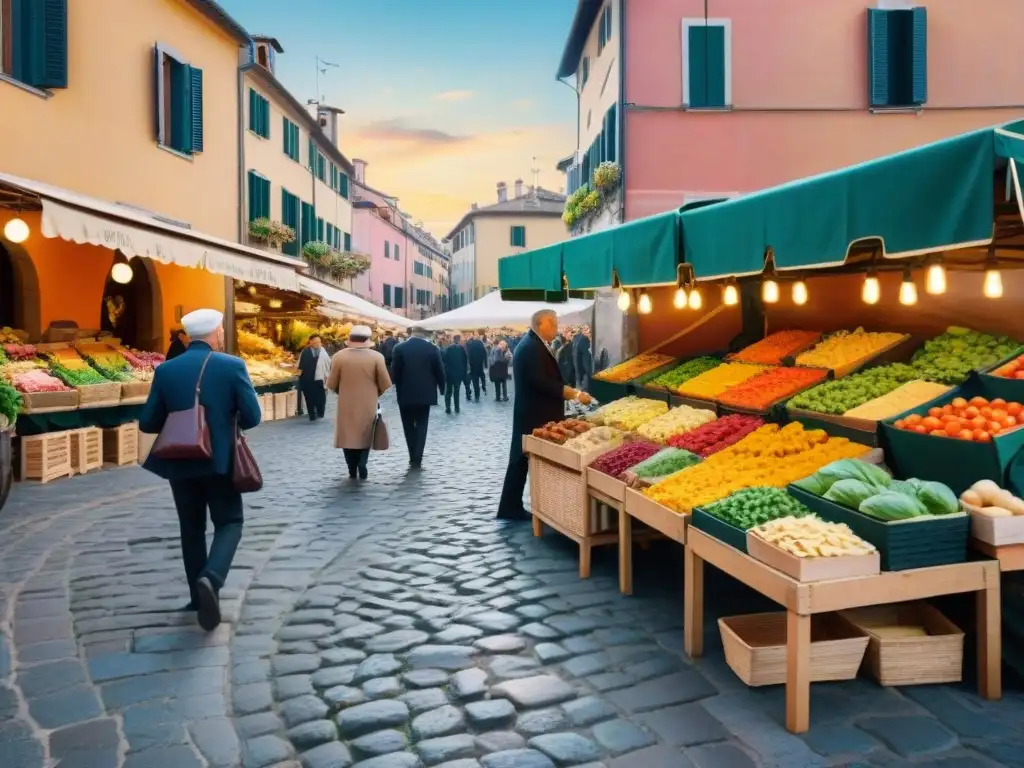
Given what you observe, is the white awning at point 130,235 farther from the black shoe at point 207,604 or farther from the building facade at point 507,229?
the building facade at point 507,229

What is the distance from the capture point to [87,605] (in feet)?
17.9

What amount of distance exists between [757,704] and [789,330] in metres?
5.42

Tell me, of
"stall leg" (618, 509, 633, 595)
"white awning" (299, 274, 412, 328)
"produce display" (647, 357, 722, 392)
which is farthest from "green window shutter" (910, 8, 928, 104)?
"stall leg" (618, 509, 633, 595)

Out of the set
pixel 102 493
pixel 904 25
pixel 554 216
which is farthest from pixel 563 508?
pixel 554 216

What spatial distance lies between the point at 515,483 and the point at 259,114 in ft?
63.6

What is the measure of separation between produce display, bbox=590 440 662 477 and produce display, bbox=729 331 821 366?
6.64 ft

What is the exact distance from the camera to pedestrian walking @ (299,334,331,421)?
17.7m

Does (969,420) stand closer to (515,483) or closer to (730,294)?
(730,294)

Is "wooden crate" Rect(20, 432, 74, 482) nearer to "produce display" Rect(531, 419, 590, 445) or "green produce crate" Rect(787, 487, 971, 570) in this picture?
"produce display" Rect(531, 419, 590, 445)

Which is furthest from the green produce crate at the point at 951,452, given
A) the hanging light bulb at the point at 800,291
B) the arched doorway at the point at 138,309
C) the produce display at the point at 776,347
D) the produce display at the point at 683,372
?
the arched doorway at the point at 138,309

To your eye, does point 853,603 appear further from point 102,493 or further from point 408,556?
point 102,493

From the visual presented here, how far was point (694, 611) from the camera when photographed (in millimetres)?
4656

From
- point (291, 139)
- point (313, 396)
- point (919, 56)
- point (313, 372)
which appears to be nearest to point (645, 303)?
point (313, 372)

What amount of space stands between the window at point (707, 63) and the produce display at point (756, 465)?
12.3 metres
